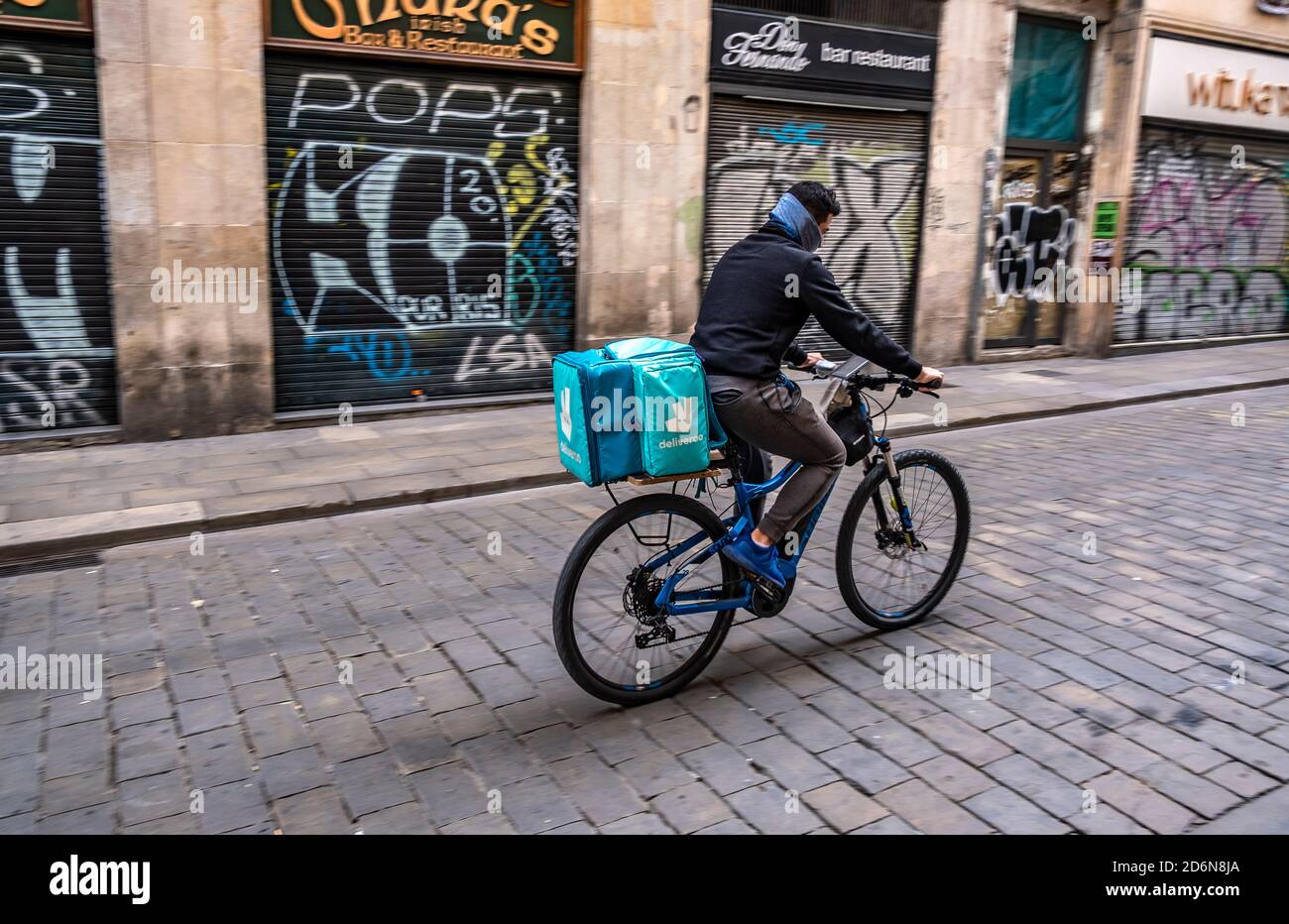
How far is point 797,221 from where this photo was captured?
396cm

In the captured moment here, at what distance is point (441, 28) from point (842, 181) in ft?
16.6

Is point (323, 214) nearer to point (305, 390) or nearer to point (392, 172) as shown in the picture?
point (392, 172)

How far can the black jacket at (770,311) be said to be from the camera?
383 centimetres

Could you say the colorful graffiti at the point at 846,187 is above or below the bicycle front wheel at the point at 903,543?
above

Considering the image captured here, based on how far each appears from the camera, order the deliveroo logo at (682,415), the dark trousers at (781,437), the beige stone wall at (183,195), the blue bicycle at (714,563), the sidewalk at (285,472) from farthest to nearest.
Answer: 1. the beige stone wall at (183,195)
2. the sidewalk at (285,472)
3. the dark trousers at (781,437)
4. the blue bicycle at (714,563)
5. the deliveroo logo at (682,415)

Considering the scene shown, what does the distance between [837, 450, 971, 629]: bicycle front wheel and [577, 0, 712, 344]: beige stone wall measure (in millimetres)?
6106

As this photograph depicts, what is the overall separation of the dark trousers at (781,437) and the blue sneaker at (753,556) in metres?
0.07

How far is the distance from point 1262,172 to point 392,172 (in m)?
13.7

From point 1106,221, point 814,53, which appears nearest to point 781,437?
point 814,53

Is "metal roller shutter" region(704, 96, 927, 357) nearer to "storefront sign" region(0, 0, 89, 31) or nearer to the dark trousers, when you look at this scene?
"storefront sign" region(0, 0, 89, 31)

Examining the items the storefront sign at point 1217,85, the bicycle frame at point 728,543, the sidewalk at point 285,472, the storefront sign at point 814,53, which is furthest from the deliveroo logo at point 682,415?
the storefront sign at point 1217,85

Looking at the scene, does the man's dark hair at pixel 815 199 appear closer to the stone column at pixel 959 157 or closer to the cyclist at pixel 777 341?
the cyclist at pixel 777 341

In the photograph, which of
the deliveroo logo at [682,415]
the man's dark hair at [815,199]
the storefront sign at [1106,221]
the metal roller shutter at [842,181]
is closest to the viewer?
the deliveroo logo at [682,415]
